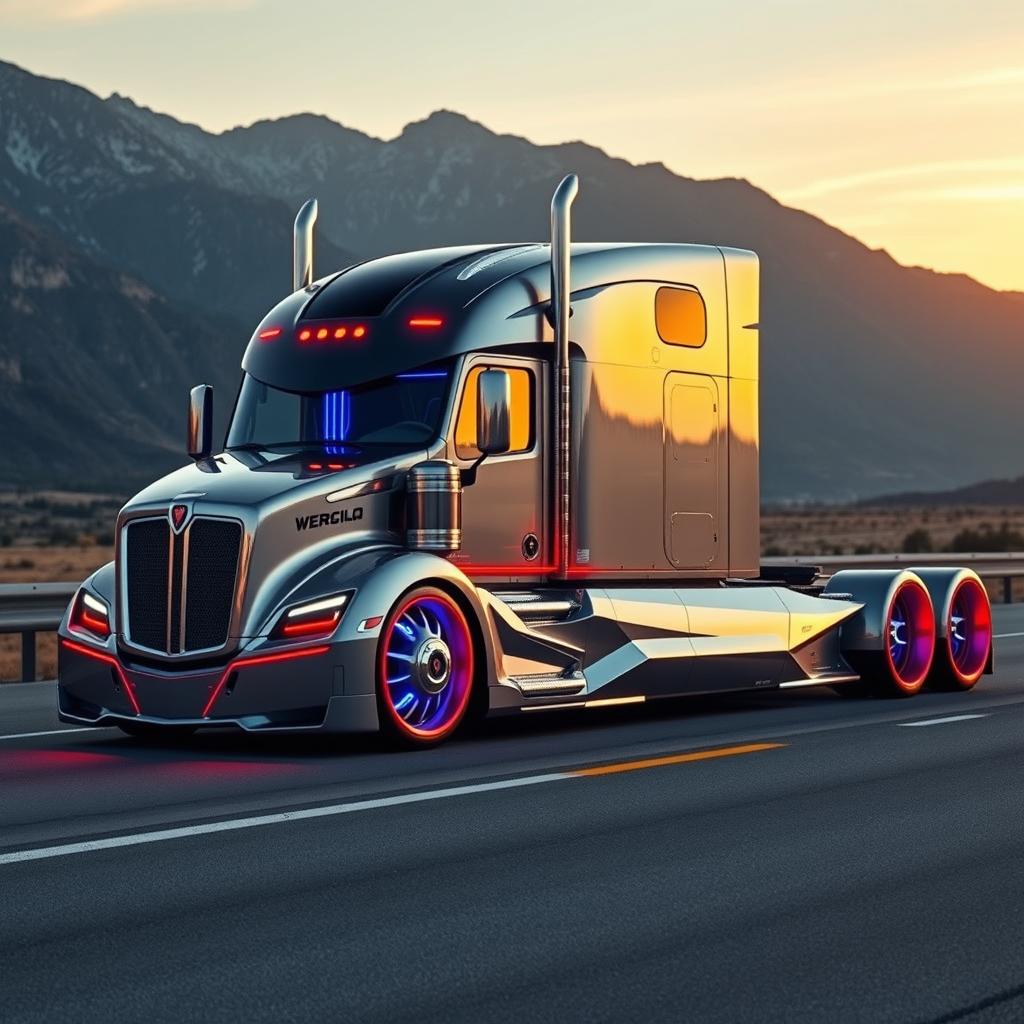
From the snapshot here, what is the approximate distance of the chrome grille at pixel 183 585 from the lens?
37.0ft

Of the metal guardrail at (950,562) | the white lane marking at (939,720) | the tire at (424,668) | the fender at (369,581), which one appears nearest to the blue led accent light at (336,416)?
the fender at (369,581)

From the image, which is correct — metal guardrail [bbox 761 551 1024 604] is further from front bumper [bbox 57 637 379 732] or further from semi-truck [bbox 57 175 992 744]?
front bumper [bbox 57 637 379 732]

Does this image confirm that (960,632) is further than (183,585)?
Yes

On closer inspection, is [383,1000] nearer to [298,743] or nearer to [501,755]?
[501,755]

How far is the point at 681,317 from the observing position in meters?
14.2

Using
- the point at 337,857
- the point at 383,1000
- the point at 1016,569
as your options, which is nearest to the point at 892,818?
the point at 337,857

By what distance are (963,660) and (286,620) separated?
7.00 metres

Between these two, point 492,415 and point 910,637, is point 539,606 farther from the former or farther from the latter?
point 910,637

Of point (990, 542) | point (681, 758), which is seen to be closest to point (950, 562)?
point (990, 542)

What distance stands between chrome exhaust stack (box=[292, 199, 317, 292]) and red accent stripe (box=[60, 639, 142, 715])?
3.54 metres

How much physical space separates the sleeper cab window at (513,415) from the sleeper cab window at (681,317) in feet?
4.92

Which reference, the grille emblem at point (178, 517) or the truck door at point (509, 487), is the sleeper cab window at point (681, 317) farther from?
the grille emblem at point (178, 517)

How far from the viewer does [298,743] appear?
12320 millimetres

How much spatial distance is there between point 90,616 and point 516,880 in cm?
519
